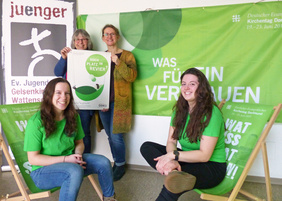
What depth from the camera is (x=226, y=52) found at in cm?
252

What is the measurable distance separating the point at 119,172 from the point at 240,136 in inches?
53.0

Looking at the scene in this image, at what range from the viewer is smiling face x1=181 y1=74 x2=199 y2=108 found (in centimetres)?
178

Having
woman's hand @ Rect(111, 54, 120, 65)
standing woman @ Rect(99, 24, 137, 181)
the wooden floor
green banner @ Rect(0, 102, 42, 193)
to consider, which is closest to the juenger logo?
standing woman @ Rect(99, 24, 137, 181)

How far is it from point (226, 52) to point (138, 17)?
→ 3.25 feet

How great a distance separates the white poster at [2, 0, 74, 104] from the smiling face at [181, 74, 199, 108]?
5.53 ft

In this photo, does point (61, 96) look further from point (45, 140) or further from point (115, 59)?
point (115, 59)

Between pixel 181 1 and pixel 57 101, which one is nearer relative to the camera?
pixel 57 101

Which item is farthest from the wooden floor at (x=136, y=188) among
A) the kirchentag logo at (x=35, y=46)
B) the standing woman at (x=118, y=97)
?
the kirchentag logo at (x=35, y=46)

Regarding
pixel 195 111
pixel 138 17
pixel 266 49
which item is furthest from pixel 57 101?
pixel 266 49

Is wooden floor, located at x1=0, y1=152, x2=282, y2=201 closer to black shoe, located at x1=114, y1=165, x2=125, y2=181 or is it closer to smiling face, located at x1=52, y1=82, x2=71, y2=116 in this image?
black shoe, located at x1=114, y1=165, x2=125, y2=181

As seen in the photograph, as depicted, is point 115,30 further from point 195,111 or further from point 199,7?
point 195,111

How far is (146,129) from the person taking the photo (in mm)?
2875

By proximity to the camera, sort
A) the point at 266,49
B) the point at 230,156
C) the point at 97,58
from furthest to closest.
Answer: the point at 97,58
the point at 266,49
the point at 230,156

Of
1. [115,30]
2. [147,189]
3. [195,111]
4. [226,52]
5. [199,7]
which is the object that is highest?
[199,7]
